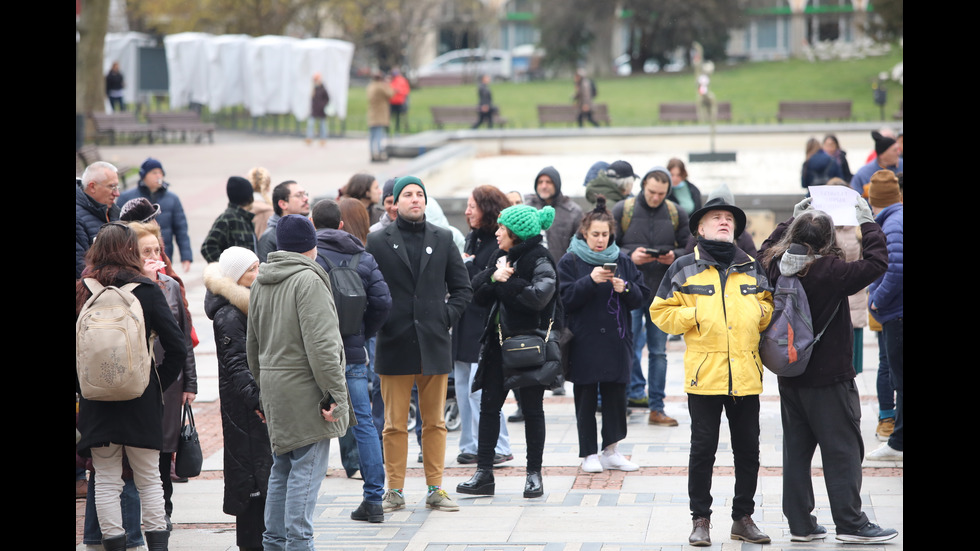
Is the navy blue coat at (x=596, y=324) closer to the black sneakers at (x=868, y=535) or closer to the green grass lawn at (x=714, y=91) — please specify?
the black sneakers at (x=868, y=535)

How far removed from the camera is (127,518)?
232 inches

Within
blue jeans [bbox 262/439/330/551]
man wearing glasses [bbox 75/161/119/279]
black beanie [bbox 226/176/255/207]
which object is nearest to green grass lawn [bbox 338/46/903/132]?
black beanie [bbox 226/176/255/207]

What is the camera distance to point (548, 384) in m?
6.64

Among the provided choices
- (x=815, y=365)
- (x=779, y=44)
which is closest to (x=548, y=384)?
(x=815, y=365)

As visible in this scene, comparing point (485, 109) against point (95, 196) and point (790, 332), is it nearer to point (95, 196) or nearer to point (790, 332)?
point (95, 196)

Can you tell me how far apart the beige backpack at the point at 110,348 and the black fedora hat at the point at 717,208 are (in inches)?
112

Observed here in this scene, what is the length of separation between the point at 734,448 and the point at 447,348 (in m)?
1.77

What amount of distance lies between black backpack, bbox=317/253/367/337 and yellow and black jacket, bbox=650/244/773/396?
1650mm

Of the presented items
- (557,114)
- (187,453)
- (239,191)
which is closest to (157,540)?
(187,453)

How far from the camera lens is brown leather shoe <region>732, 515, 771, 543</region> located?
5.74 m

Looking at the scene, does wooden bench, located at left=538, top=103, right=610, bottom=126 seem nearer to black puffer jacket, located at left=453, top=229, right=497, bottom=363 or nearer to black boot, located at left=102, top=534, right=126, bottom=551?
black puffer jacket, located at left=453, top=229, right=497, bottom=363
